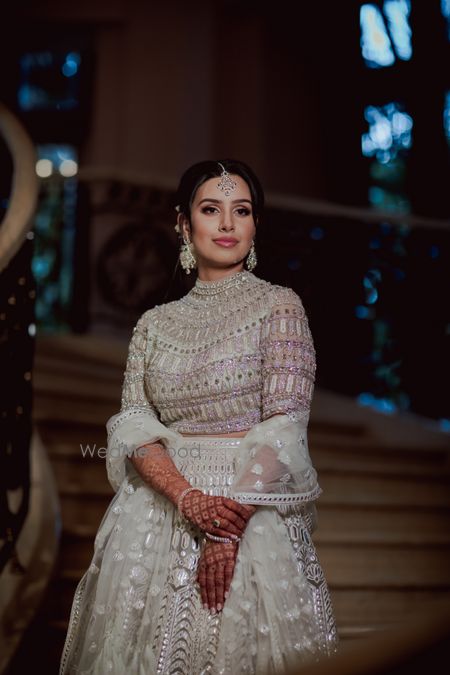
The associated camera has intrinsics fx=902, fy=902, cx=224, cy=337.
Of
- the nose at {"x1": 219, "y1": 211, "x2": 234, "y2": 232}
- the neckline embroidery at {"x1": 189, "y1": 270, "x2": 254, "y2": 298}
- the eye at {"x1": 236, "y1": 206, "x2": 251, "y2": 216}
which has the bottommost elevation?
the neckline embroidery at {"x1": 189, "y1": 270, "x2": 254, "y2": 298}

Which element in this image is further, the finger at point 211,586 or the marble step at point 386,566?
the marble step at point 386,566

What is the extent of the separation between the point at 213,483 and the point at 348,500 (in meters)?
2.37

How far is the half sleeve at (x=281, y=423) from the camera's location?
199 cm

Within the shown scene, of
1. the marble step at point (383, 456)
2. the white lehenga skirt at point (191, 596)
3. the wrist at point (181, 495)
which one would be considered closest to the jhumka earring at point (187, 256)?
the white lehenga skirt at point (191, 596)

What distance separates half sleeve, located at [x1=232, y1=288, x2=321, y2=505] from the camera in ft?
6.52

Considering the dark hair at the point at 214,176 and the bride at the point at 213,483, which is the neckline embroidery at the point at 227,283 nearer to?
the bride at the point at 213,483

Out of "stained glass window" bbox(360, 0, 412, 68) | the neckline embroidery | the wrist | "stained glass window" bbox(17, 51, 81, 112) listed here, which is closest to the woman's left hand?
the wrist

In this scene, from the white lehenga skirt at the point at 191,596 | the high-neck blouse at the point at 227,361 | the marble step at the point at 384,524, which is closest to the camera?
the white lehenga skirt at the point at 191,596

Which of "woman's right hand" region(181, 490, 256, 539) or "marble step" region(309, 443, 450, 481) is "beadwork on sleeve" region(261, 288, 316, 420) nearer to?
"woman's right hand" region(181, 490, 256, 539)

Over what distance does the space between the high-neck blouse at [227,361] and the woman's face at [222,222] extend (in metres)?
0.08

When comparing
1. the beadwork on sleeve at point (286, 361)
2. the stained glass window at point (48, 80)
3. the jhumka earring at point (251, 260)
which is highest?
the stained glass window at point (48, 80)

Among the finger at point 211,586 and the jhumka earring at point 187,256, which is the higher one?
the jhumka earring at point 187,256

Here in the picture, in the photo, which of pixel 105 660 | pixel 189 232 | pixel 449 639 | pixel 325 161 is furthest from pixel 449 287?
pixel 449 639

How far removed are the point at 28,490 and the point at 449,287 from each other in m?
3.04
